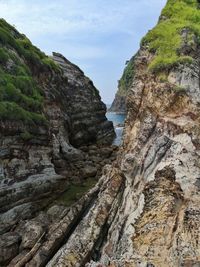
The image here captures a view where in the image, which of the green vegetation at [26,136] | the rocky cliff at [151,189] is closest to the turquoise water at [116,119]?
the green vegetation at [26,136]

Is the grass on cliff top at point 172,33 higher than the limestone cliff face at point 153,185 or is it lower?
higher

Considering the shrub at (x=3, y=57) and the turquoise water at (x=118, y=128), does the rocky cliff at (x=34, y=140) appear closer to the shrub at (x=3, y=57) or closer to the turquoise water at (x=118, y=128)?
the shrub at (x=3, y=57)

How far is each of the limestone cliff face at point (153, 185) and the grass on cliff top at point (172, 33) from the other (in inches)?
4.5

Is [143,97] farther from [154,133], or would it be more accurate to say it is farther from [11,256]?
[11,256]

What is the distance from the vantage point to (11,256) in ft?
63.1

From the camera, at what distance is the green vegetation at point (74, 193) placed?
27.5 m

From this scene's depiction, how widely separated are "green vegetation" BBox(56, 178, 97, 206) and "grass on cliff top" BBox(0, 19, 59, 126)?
17.2 ft

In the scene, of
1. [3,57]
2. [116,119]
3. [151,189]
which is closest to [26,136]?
[3,57]

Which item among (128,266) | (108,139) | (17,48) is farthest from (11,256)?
(108,139)

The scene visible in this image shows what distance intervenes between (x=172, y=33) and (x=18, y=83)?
13.3 metres

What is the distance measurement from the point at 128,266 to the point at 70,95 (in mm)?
35666

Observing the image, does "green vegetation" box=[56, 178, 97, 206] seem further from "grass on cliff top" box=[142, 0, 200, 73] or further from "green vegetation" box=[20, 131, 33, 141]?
"grass on cliff top" box=[142, 0, 200, 73]

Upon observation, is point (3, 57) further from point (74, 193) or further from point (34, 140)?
point (74, 193)

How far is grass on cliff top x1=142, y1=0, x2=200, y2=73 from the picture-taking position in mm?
19078
